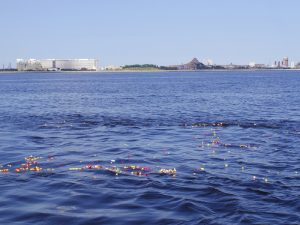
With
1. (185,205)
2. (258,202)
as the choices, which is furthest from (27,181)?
(258,202)

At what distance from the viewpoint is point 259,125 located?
38.8 m

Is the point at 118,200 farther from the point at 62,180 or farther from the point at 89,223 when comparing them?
the point at 62,180

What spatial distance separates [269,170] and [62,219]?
34.7 ft

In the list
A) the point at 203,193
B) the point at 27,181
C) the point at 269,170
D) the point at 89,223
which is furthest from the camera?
the point at 269,170

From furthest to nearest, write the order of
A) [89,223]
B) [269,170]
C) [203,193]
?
[269,170], [203,193], [89,223]

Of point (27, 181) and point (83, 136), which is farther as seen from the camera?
point (83, 136)

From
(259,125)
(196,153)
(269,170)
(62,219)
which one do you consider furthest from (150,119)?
(62,219)

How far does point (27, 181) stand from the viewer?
1908 cm

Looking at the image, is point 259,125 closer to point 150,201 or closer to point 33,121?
point 33,121

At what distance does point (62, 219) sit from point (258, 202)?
22.0 ft

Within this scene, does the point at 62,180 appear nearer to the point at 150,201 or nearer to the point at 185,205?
the point at 150,201

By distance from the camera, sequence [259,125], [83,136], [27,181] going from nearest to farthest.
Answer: [27,181], [83,136], [259,125]

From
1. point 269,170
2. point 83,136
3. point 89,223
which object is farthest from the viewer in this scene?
point 83,136

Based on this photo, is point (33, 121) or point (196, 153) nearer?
point (196, 153)
